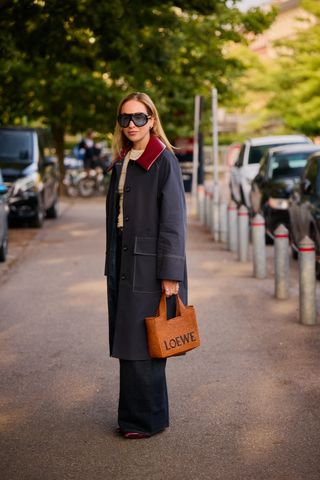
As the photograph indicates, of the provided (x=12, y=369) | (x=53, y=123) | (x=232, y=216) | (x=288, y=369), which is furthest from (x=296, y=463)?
(x=53, y=123)

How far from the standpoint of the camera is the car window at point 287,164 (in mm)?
19219

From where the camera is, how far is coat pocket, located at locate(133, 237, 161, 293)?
19.7 ft

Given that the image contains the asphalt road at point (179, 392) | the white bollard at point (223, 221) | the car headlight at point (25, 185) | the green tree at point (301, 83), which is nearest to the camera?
the asphalt road at point (179, 392)

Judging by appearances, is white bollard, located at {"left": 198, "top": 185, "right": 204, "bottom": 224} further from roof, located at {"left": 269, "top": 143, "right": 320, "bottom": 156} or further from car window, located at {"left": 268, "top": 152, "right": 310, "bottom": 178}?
car window, located at {"left": 268, "top": 152, "right": 310, "bottom": 178}

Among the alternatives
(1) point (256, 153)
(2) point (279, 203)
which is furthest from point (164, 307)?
(1) point (256, 153)

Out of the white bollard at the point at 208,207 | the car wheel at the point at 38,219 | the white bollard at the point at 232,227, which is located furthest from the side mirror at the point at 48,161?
the white bollard at the point at 232,227

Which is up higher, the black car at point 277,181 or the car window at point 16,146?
the car window at point 16,146

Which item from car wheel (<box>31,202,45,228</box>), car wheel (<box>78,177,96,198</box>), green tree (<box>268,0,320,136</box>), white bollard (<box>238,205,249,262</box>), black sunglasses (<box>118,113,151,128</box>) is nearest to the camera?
black sunglasses (<box>118,113,151,128</box>)

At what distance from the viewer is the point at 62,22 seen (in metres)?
18.5

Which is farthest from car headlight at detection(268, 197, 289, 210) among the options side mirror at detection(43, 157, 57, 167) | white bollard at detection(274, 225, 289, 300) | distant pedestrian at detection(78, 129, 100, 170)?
distant pedestrian at detection(78, 129, 100, 170)

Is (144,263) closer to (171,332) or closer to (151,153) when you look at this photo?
(171,332)

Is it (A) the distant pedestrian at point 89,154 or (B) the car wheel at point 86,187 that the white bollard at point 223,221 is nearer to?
(A) the distant pedestrian at point 89,154

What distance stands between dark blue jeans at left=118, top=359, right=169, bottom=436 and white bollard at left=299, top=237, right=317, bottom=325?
13.2ft

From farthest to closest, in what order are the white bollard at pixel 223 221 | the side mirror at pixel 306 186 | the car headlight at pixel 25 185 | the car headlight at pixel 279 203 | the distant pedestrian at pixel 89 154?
the distant pedestrian at pixel 89 154, the car headlight at pixel 25 185, the white bollard at pixel 223 221, the car headlight at pixel 279 203, the side mirror at pixel 306 186
